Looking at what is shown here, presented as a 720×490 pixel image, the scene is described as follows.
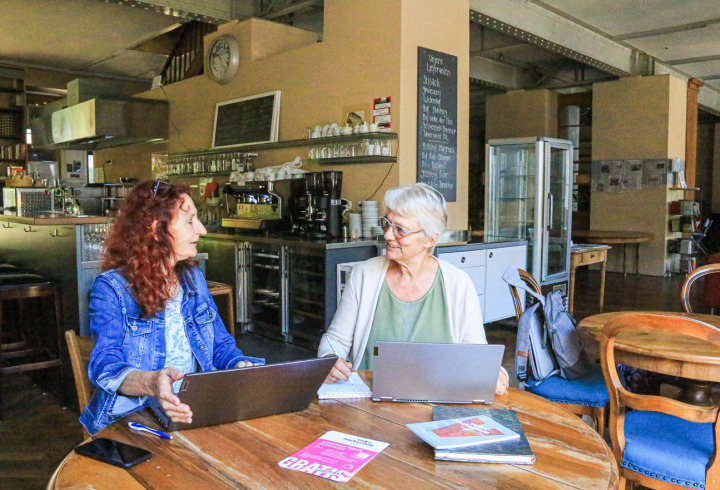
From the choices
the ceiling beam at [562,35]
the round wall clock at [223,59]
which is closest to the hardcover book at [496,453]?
the ceiling beam at [562,35]

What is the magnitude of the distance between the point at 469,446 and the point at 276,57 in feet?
18.2

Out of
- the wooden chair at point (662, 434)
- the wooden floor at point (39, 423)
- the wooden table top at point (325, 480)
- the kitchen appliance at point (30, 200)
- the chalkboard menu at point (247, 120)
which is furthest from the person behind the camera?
the chalkboard menu at point (247, 120)

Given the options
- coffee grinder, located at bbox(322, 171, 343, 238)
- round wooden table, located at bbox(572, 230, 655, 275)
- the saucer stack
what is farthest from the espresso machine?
round wooden table, located at bbox(572, 230, 655, 275)

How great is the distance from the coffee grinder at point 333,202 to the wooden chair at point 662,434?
10.8 feet

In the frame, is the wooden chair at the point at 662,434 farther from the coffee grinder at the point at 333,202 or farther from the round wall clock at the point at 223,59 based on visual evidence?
the round wall clock at the point at 223,59

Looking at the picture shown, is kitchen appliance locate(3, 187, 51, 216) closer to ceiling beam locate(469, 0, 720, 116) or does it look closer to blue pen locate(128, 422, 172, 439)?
blue pen locate(128, 422, 172, 439)

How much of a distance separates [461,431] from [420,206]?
100 centimetres

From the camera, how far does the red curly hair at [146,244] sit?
1.82 m

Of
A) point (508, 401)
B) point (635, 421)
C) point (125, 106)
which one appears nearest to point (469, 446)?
point (508, 401)

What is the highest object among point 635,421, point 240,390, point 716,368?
point 240,390

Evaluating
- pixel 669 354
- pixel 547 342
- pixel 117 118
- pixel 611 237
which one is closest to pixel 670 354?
pixel 669 354

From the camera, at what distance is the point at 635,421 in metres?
2.34

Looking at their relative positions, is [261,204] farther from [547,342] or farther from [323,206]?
[547,342]

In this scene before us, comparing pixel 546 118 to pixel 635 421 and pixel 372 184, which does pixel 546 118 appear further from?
pixel 635 421
